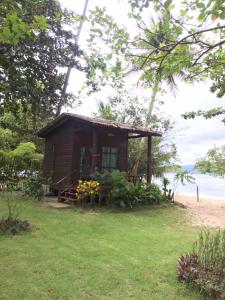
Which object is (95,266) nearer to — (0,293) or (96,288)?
(96,288)

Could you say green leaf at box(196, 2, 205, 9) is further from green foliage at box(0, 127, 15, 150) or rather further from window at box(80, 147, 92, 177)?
green foliage at box(0, 127, 15, 150)

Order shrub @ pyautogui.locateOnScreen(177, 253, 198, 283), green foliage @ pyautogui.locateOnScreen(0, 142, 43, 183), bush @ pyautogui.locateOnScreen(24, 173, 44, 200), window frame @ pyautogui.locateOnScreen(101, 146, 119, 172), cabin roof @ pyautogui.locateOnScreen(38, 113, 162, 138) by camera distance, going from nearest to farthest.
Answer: shrub @ pyautogui.locateOnScreen(177, 253, 198, 283), cabin roof @ pyautogui.locateOnScreen(38, 113, 162, 138), bush @ pyautogui.locateOnScreen(24, 173, 44, 200), window frame @ pyautogui.locateOnScreen(101, 146, 119, 172), green foliage @ pyautogui.locateOnScreen(0, 142, 43, 183)

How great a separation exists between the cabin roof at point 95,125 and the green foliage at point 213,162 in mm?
3590

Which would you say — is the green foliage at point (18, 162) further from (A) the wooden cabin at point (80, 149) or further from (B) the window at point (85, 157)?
(B) the window at point (85, 157)

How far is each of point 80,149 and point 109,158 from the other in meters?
1.47

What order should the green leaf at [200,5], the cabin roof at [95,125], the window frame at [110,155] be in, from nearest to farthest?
the green leaf at [200,5] → the cabin roof at [95,125] → the window frame at [110,155]

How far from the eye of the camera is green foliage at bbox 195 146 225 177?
15188 mm

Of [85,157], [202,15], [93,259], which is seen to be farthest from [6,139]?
[202,15]

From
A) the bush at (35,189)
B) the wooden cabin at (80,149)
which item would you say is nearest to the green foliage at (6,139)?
the wooden cabin at (80,149)

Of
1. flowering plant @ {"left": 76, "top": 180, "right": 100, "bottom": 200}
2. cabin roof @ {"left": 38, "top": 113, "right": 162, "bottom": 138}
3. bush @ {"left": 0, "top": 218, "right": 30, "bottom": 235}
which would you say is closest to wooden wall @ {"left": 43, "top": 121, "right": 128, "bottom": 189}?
cabin roof @ {"left": 38, "top": 113, "right": 162, "bottom": 138}

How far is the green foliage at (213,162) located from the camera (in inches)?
598

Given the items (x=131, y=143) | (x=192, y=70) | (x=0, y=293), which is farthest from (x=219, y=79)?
(x=131, y=143)

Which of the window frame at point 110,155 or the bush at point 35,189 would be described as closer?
the bush at point 35,189

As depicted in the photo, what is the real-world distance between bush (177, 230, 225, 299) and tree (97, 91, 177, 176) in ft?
45.7
